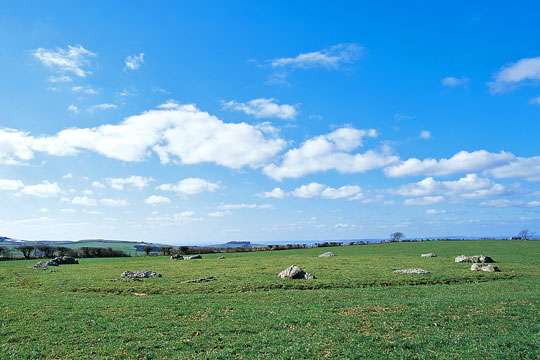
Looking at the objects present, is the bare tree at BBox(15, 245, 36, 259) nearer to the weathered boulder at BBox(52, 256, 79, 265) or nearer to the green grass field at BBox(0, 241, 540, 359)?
the weathered boulder at BBox(52, 256, 79, 265)

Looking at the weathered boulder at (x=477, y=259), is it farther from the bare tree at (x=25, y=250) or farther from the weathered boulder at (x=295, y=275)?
the bare tree at (x=25, y=250)

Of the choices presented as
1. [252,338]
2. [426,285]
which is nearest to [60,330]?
[252,338]

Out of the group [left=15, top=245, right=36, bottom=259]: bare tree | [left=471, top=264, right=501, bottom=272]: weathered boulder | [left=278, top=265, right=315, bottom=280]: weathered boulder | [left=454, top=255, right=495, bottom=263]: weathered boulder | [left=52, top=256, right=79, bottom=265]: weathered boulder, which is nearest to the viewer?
[left=278, top=265, right=315, bottom=280]: weathered boulder

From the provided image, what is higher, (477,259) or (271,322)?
(271,322)

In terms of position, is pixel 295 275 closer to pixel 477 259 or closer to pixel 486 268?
pixel 486 268

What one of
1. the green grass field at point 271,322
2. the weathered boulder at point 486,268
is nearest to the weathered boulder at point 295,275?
the green grass field at point 271,322

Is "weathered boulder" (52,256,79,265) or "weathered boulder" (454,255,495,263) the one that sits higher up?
"weathered boulder" (454,255,495,263)

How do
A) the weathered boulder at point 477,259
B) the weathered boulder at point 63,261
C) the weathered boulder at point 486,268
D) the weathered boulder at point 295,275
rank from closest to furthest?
the weathered boulder at point 295,275, the weathered boulder at point 486,268, the weathered boulder at point 477,259, the weathered boulder at point 63,261

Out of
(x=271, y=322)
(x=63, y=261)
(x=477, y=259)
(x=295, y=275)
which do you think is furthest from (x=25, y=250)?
(x=477, y=259)

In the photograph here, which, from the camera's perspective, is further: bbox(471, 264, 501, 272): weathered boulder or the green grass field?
bbox(471, 264, 501, 272): weathered boulder

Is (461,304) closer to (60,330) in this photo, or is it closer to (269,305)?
(269,305)

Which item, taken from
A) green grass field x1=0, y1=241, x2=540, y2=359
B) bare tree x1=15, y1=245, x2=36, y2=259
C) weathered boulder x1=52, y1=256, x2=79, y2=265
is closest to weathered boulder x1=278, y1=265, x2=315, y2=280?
green grass field x1=0, y1=241, x2=540, y2=359

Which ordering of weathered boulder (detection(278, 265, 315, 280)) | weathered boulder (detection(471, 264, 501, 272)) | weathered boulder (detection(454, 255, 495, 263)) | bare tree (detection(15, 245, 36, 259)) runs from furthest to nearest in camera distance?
bare tree (detection(15, 245, 36, 259)), weathered boulder (detection(454, 255, 495, 263)), weathered boulder (detection(471, 264, 501, 272)), weathered boulder (detection(278, 265, 315, 280))

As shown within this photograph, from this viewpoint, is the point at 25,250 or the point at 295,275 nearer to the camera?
the point at 295,275
